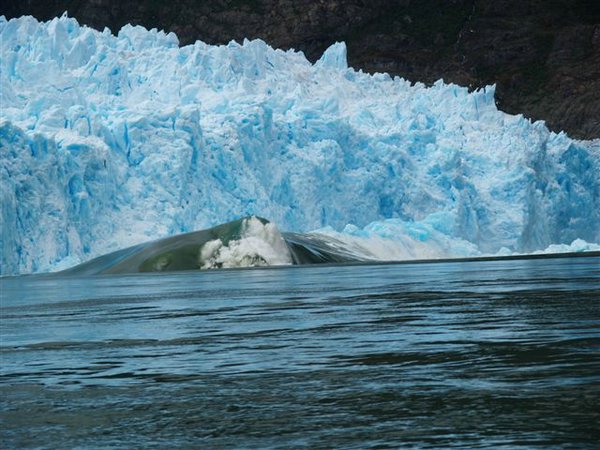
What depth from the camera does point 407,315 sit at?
16.0 meters

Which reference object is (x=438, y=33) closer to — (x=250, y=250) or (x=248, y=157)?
(x=248, y=157)

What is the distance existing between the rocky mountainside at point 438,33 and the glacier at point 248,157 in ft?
219

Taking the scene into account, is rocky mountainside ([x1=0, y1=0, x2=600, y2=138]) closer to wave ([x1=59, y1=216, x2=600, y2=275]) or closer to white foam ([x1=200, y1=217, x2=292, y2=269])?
wave ([x1=59, y1=216, x2=600, y2=275])

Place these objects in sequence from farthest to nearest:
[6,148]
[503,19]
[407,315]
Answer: [503,19]
[6,148]
[407,315]

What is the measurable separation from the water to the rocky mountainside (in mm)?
109479

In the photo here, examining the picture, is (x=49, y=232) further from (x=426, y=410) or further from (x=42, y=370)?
(x=426, y=410)

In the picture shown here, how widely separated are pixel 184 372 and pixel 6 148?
35.9m

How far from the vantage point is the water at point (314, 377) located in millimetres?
7012

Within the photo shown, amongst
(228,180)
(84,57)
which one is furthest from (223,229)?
(84,57)

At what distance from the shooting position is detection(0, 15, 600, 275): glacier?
149 feet

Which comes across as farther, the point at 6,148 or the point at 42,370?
the point at 6,148

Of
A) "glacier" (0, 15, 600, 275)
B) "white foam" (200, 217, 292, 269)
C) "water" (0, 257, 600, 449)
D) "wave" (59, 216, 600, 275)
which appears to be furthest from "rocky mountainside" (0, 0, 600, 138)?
"water" (0, 257, 600, 449)

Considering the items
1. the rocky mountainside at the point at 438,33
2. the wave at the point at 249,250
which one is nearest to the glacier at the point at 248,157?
the wave at the point at 249,250

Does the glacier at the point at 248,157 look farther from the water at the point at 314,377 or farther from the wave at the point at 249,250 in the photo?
the water at the point at 314,377
